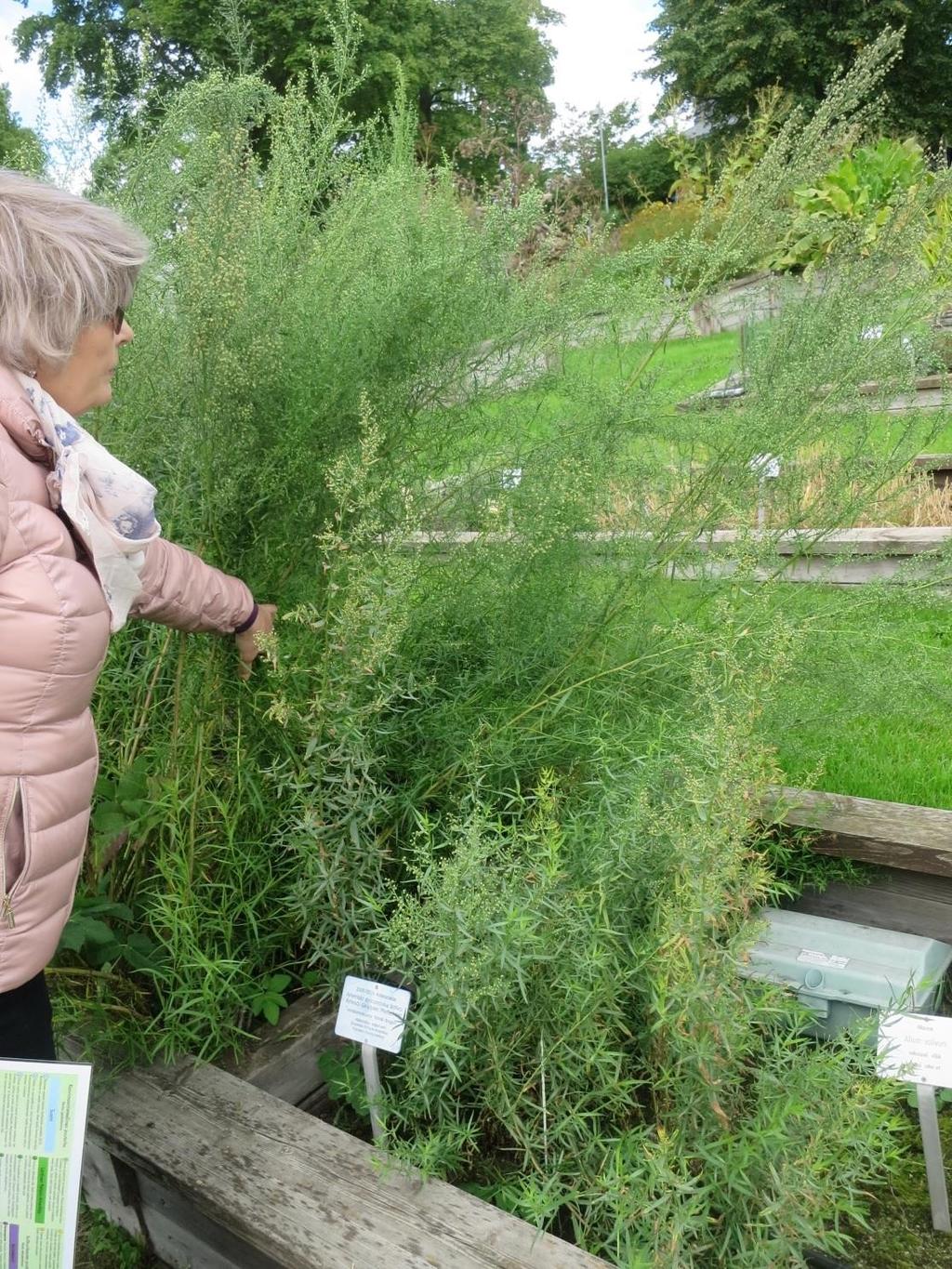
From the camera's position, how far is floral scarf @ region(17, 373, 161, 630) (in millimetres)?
1404

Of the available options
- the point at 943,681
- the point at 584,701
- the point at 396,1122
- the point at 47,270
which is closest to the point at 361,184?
the point at 47,270

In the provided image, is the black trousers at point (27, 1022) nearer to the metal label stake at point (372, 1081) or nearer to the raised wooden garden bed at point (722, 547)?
the metal label stake at point (372, 1081)

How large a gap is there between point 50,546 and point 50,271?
1.26ft

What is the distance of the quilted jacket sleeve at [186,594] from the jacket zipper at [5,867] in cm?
36

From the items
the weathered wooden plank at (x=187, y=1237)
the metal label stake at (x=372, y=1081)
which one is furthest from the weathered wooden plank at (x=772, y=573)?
the weathered wooden plank at (x=187, y=1237)

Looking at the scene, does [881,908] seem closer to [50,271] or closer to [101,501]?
[101,501]

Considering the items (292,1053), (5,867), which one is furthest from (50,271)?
(292,1053)

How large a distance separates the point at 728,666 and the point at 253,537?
0.93 meters

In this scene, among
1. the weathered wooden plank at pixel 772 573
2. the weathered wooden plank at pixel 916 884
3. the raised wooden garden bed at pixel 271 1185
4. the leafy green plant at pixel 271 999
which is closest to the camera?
the raised wooden garden bed at pixel 271 1185

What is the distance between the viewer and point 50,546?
4.52 ft

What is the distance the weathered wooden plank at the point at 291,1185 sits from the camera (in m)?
1.33

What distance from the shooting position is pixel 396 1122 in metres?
1.61

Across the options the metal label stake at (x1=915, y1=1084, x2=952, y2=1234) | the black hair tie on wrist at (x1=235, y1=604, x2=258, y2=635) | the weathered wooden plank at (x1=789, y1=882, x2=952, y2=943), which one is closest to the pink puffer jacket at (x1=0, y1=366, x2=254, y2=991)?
the black hair tie on wrist at (x1=235, y1=604, x2=258, y2=635)

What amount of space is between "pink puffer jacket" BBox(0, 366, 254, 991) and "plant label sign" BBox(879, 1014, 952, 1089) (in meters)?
1.23
